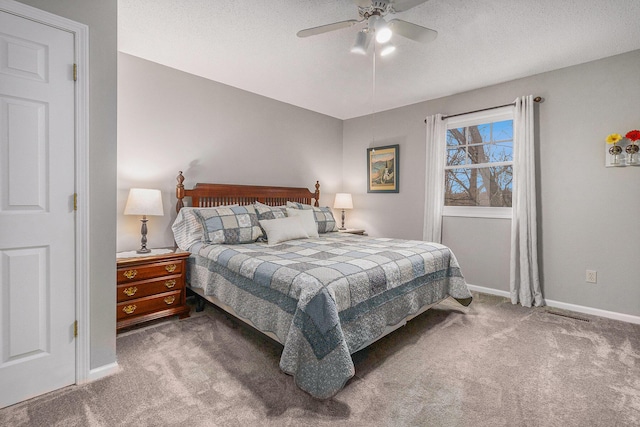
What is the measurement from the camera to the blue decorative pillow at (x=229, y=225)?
9.73ft

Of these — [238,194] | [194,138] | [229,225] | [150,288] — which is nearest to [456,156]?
[238,194]

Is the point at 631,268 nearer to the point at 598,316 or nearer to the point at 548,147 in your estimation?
the point at 598,316

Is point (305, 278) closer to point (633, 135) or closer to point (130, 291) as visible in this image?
point (130, 291)

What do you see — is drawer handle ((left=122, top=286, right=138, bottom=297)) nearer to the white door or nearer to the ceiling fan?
the white door

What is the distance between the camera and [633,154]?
9.25ft

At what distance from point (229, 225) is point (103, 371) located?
1.51 metres

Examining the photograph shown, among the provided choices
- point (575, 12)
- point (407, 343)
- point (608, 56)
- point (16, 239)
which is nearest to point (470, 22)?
point (575, 12)

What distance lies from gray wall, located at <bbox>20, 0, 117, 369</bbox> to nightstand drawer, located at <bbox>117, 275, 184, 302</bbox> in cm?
62

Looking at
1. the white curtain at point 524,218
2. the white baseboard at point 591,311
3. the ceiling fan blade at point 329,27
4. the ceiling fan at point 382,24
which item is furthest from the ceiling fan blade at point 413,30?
the white baseboard at point 591,311

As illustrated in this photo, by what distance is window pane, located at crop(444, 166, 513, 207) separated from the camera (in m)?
3.75

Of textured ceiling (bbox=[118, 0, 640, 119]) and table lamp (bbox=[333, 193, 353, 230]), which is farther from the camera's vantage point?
table lamp (bbox=[333, 193, 353, 230])

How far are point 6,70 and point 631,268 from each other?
4.90 m

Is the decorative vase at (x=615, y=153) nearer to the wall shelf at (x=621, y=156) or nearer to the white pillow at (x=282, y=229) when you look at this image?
the wall shelf at (x=621, y=156)

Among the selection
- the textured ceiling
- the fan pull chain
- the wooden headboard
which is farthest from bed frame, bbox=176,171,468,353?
the fan pull chain
